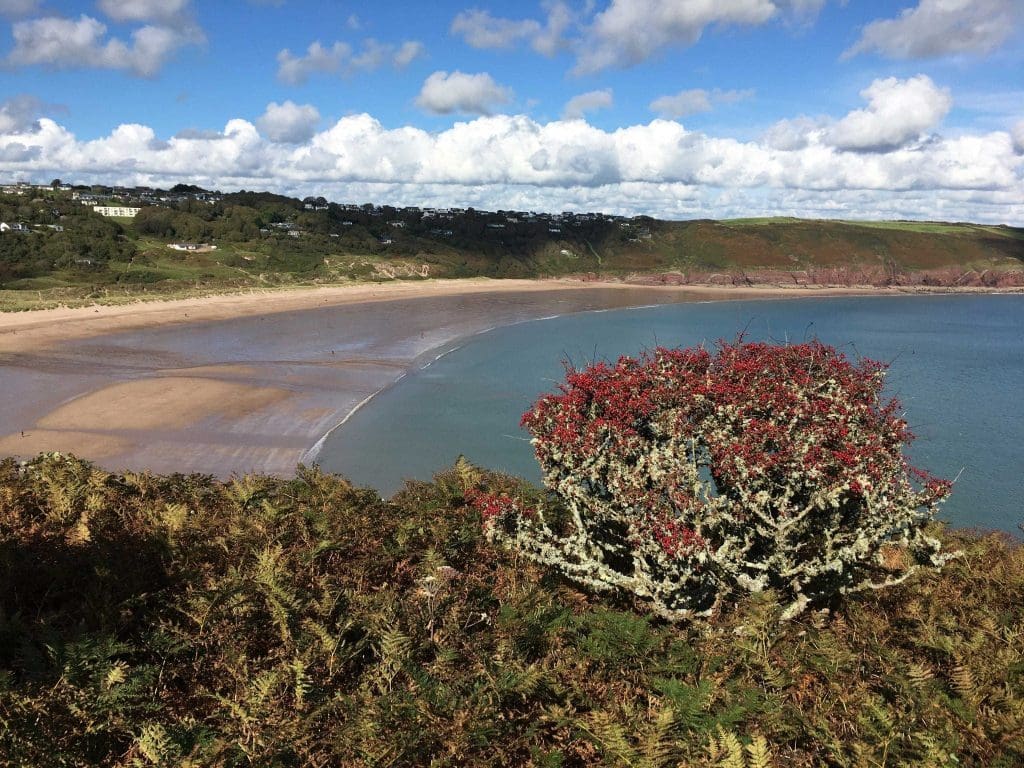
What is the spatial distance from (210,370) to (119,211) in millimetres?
104406

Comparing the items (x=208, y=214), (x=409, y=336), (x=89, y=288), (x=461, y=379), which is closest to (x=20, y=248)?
(x=89, y=288)

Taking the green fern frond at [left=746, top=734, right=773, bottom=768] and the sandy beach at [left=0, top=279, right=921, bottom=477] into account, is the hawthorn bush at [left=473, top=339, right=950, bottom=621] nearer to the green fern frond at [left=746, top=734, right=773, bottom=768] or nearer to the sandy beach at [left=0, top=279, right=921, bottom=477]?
the green fern frond at [left=746, top=734, right=773, bottom=768]

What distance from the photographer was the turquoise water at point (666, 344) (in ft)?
79.9

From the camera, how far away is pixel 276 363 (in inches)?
1660

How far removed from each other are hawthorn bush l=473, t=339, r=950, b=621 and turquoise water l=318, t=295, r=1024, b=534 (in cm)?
274

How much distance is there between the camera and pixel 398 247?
416 ft

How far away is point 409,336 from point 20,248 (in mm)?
60018

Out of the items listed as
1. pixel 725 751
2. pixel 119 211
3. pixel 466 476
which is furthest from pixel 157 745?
pixel 119 211

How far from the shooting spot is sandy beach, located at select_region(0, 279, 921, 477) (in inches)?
998

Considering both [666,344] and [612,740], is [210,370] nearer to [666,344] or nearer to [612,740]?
[666,344]

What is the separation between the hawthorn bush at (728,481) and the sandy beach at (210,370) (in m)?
16.7

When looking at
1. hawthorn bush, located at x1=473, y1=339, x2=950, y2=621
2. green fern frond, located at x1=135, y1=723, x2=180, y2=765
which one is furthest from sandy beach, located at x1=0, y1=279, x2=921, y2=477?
green fern frond, located at x1=135, y1=723, x2=180, y2=765

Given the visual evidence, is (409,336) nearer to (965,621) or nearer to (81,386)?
(81,386)

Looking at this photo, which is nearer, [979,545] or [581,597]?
[581,597]
